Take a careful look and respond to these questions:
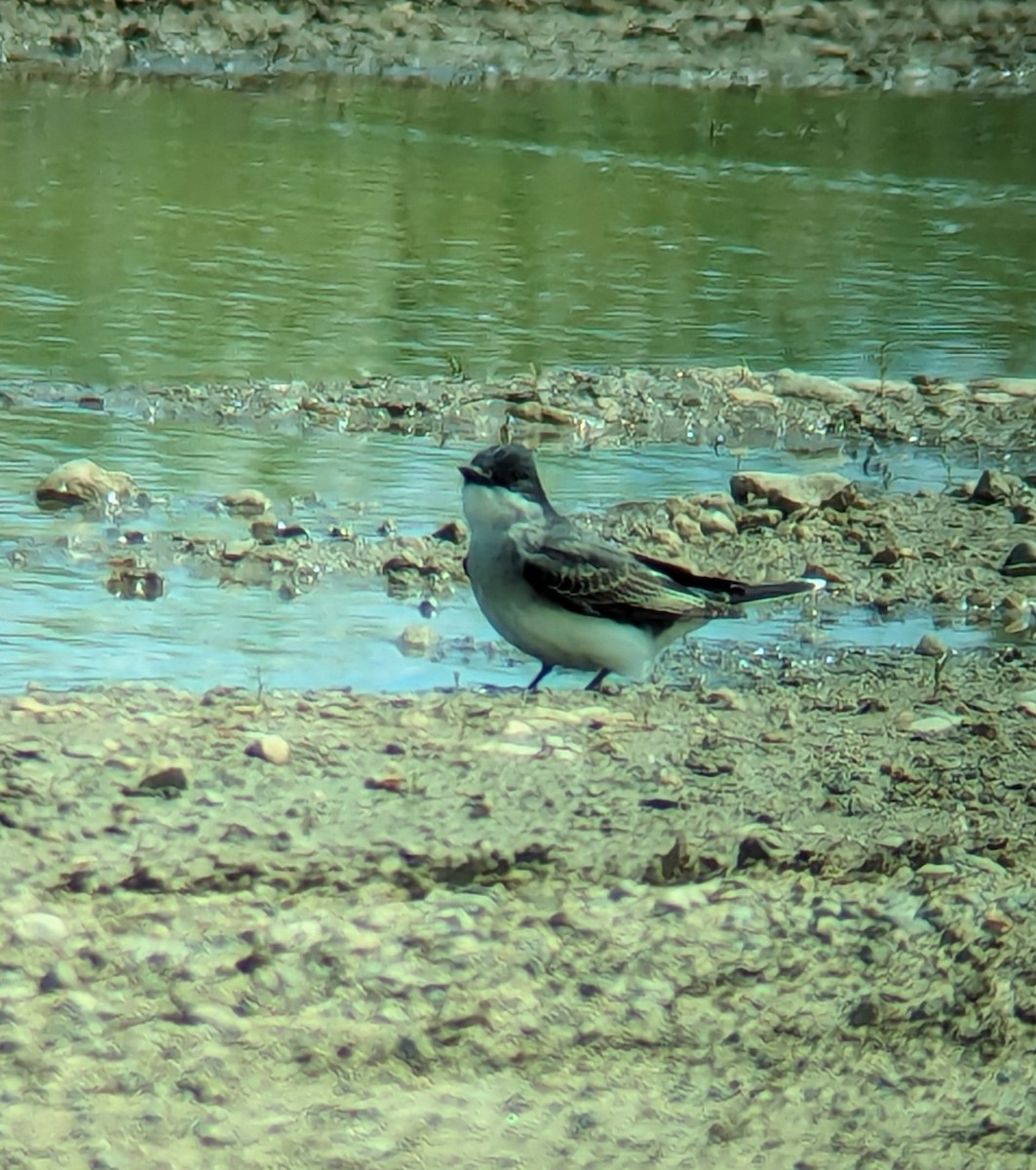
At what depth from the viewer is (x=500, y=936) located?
177 inches

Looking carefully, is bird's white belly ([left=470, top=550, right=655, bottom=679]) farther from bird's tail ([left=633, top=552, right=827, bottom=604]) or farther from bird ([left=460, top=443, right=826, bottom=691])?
bird's tail ([left=633, top=552, right=827, bottom=604])

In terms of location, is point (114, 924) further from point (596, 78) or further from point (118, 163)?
point (596, 78)

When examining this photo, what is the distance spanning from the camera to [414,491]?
800cm

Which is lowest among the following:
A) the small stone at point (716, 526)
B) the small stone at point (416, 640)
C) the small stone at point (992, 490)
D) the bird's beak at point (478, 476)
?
the small stone at point (416, 640)

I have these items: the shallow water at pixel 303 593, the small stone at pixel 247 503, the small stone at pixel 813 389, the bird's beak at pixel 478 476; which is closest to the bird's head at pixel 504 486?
the bird's beak at pixel 478 476

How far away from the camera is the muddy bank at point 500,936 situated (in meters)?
4.00

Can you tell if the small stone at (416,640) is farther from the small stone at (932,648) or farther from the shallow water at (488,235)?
the shallow water at (488,235)

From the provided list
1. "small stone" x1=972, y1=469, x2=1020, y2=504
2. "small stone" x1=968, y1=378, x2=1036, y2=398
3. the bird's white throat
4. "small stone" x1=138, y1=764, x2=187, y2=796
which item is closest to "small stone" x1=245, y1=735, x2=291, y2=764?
"small stone" x1=138, y1=764, x2=187, y2=796

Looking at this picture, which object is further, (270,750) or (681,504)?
(681,504)

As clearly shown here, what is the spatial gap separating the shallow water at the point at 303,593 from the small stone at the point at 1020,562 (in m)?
0.49

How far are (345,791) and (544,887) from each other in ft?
1.73

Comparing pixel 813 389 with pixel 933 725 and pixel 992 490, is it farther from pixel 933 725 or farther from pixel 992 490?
pixel 933 725

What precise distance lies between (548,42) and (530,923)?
1554cm

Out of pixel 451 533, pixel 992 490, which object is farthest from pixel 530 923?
pixel 992 490
